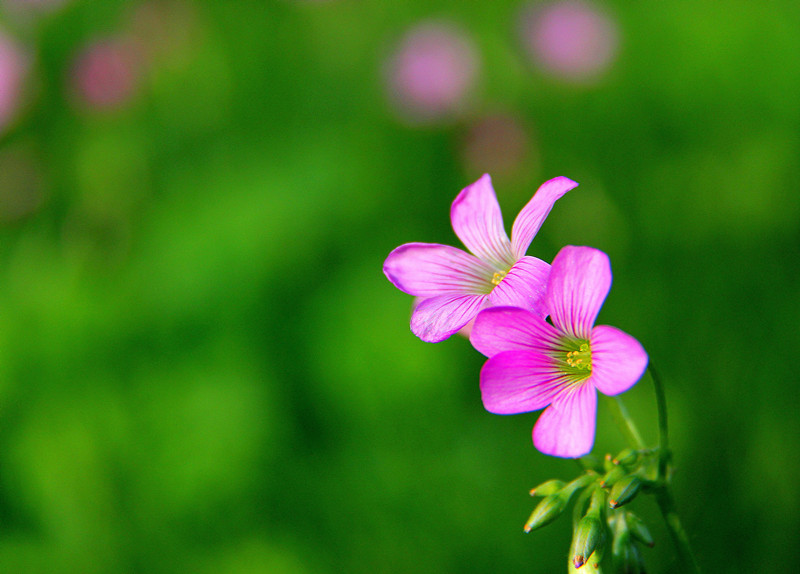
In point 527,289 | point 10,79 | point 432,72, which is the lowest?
point 527,289

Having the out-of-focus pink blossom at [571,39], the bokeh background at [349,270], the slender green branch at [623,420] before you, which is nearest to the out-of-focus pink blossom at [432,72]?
the bokeh background at [349,270]

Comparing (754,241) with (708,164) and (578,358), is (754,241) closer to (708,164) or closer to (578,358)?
(708,164)

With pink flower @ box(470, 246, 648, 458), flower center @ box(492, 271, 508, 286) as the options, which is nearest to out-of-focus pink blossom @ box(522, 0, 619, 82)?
flower center @ box(492, 271, 508, 286)

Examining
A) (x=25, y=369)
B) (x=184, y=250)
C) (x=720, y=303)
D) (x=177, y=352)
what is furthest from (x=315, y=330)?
(x=720, y=303)

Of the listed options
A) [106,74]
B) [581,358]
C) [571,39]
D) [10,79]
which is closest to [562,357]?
[581,358]

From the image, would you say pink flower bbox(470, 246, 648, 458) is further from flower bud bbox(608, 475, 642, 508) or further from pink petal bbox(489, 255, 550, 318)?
flower bud bbox(608, 475, 642, 508)

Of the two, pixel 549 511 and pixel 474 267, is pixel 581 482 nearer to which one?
pixel 549 511
